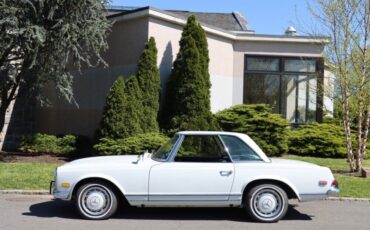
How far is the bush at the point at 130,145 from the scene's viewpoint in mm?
13508

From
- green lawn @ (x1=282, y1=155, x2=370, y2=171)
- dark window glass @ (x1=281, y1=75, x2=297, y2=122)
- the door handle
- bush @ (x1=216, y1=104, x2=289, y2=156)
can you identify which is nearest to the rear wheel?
the door handle

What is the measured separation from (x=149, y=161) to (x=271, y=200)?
191cm

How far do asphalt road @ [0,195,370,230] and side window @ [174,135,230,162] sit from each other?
0.92 metres

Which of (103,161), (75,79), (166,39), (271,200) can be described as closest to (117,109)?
(166,39)

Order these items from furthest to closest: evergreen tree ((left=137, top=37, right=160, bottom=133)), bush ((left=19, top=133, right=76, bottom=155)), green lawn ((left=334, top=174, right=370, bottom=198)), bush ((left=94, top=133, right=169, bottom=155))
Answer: bush ((left=19, top=133, right=76, bottom=155))
evergreen tree ((left=137, top=37, right=160, bottom=133))
bush ((left=94, top=133, right=169, bottom=155))
green lawn ((left=334, top=174, right=370, bottom=198))

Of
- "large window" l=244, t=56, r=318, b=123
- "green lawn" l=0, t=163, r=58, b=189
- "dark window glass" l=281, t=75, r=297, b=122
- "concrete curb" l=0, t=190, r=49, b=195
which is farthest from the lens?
"dark window glass" l=281, t=75, r=297, b=122

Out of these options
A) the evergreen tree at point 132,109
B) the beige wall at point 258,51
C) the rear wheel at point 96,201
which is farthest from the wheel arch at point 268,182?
the beige wall at point 258,51

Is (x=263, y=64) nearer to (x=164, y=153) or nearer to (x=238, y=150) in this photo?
(x=238, y=150)

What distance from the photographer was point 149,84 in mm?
14805

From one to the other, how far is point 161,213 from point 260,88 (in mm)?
10894

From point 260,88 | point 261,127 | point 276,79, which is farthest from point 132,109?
point 276,79

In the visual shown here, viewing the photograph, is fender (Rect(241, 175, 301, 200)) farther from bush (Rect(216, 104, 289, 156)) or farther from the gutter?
bush (Rect(216, 104, 289, 156))

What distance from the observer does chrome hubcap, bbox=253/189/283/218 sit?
7.78 meters

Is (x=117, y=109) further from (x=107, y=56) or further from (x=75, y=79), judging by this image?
(x=75, y=79)
